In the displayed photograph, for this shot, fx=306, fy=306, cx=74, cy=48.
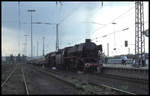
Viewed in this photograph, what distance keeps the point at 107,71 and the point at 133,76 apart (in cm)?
917

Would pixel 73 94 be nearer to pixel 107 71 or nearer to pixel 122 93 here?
pixel 122 93

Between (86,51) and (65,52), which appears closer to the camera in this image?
(86,51)

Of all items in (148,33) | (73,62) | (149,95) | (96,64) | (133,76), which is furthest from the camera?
(73,62)

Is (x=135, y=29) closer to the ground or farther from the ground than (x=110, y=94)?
farther from the ground

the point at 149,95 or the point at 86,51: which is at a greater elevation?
the point at 86,51

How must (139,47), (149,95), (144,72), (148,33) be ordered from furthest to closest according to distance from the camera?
1. (139,47)
2. (144,72)
3. (149,95)
4. (148,33)

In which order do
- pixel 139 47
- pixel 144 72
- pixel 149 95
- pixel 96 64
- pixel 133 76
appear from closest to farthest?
pixel 149 95 → pixel 144 72 → pixel 133 76 → pixel 96 64 → pixel 139 47

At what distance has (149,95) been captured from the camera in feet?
50.9

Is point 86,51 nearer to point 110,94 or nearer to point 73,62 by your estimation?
point 73,62

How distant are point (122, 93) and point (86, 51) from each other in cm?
2264

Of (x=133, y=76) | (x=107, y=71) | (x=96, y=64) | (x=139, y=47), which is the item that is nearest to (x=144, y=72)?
(x=133, y=76)

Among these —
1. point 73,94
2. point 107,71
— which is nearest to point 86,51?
point 107,71

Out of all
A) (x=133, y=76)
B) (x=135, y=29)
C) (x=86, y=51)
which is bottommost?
(x=133, y=76)

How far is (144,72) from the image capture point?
94.7ft
